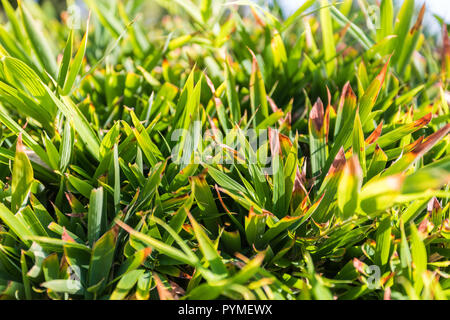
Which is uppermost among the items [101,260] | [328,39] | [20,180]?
[328,39]

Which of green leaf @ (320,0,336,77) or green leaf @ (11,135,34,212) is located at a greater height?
green leaf @ (320,0,336,77)

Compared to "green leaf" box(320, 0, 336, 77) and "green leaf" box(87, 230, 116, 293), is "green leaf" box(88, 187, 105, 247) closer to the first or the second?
"green leaf" box(87, 230, 116, 293)

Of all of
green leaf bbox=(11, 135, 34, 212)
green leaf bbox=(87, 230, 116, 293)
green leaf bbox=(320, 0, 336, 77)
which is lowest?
→ green leaf bbox=(87, 230, 116, 293)

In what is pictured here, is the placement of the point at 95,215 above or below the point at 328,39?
below

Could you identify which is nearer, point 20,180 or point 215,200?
point 20,180

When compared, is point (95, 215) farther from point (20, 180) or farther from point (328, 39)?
point (328, 39)

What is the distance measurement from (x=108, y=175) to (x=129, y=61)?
1.92 feet

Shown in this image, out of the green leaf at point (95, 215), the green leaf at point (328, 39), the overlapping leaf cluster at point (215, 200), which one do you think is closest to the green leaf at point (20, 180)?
the overlapping leaf cluster at point (215, 200)

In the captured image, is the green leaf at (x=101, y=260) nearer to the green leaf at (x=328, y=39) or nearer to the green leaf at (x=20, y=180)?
the green leaf at (x=20, y=180)

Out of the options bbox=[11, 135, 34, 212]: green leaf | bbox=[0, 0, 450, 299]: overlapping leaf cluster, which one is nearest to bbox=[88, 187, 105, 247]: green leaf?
bbox=[0, 0, 450, 299]: overlapping leaf cluster

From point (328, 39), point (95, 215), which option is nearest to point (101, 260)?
point (95, 215)

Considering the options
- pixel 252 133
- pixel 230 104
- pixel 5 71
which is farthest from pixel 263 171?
pixel 5 71
